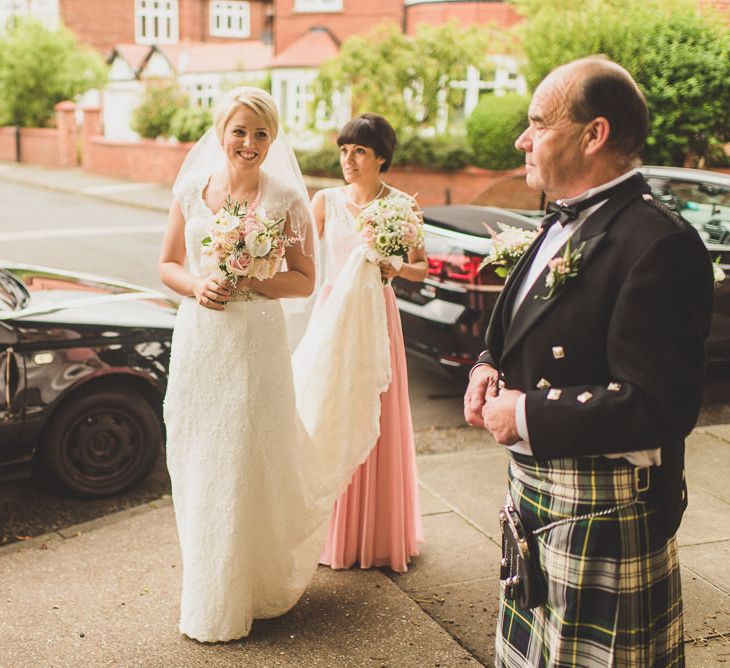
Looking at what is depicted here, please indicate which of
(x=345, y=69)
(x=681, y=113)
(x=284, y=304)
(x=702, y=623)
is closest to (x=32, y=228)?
(x=345, y=69)

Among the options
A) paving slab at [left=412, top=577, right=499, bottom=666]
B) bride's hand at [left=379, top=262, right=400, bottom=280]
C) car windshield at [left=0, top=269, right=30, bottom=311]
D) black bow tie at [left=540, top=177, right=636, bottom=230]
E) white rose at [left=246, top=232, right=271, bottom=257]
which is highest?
black bow tie at [left=540, top=177, right=636, bottom=230]

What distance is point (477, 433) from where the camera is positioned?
6.81 meters

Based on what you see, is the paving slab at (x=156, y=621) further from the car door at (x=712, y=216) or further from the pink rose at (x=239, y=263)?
the car door at (x=712, y=216)

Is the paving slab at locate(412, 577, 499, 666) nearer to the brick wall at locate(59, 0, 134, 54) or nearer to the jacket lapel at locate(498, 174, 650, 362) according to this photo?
the jacket lapel at locate(498, 174, 650, 362)

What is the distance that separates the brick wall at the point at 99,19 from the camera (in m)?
50.1

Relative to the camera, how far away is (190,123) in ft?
86.1

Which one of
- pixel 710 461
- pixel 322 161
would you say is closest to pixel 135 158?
pixel 322 161

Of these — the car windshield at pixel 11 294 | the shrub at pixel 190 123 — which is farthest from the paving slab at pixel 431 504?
the shrub at pixel 190 123

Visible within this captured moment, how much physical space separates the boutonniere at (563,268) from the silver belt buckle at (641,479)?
0.51 m

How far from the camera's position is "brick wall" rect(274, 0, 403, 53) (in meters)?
29.9

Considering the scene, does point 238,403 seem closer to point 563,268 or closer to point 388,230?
point 388,230

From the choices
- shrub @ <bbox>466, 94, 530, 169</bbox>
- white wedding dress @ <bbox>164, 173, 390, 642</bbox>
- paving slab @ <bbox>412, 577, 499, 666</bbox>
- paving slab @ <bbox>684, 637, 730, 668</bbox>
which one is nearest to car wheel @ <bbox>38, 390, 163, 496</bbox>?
white wedding dress @ <bbox>164, 173, 390, 642</bbox>

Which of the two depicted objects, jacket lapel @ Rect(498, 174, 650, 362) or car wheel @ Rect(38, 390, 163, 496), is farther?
car wheel @ Rect(38, 390, 163, 496)

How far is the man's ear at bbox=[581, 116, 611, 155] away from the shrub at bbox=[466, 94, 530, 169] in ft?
53.9
